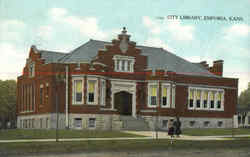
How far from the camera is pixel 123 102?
1895 inches

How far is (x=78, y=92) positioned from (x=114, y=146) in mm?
19646

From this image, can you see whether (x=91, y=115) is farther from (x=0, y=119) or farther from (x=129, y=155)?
(x=0, y=119)

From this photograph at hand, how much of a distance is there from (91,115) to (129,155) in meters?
19.3

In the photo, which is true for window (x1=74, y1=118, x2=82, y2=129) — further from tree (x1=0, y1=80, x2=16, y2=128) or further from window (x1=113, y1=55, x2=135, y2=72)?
tree (x1=0, y1=80, x2=16, y2=128)

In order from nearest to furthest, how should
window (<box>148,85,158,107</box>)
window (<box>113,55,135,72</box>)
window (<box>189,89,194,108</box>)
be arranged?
window (<box>113,55,135,72</box>)
window (<box>148,85,158,107</box>)
window (<box>189,89,194,108</box>)

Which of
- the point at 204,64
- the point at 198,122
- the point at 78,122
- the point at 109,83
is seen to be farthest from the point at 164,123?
the point at 204,64

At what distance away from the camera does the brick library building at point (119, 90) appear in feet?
144

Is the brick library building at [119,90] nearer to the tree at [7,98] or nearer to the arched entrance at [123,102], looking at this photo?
the arched entrance at [123,102]

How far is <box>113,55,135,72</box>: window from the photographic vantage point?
154 feet

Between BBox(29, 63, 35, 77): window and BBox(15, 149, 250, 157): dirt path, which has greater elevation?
BBox(29, 63, 35, 77): window

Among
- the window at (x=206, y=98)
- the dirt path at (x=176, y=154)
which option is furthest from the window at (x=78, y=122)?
the dirt path at (x=176, y=154)

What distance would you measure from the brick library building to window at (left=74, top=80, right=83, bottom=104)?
10 cm

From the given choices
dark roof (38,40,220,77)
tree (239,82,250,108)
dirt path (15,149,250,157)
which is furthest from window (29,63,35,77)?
tree (239,82,250,108)

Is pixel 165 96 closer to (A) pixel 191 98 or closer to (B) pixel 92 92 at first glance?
(A) pixel 191 98
